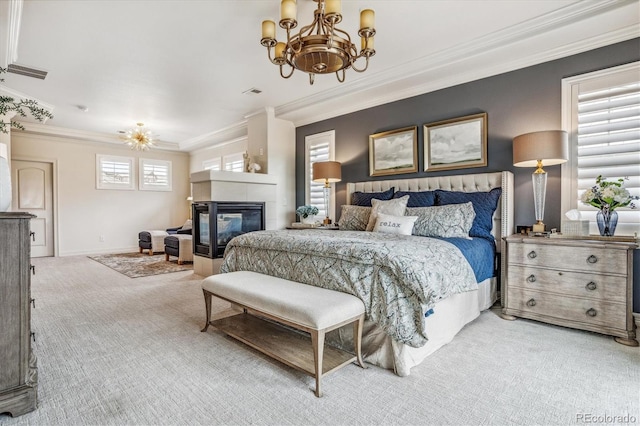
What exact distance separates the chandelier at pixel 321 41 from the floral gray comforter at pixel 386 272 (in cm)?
137

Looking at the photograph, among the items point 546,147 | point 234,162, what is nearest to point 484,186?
point 546,147

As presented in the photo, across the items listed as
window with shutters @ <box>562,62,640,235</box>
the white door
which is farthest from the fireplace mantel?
the white door

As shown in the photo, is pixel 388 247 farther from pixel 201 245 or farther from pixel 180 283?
pixel 201 245

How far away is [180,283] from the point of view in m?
4.56

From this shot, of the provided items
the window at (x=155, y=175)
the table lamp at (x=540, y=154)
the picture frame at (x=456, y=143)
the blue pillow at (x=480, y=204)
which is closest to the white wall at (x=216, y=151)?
the window at (x=155, y=175)

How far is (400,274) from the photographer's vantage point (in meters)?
1.98

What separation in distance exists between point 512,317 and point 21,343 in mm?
3556

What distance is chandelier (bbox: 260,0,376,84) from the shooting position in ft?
7.25

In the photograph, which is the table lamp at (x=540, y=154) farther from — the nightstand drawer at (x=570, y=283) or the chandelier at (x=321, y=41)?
the chandelier at (x=321, y=41)

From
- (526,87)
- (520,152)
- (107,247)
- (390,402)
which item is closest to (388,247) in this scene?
(390,402)

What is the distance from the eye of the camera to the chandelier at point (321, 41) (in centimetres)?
221

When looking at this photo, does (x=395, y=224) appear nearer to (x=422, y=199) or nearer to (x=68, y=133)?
(x=422, y=199)

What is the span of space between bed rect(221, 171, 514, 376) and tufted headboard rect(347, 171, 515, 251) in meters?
0.02

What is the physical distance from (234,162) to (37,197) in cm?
418
